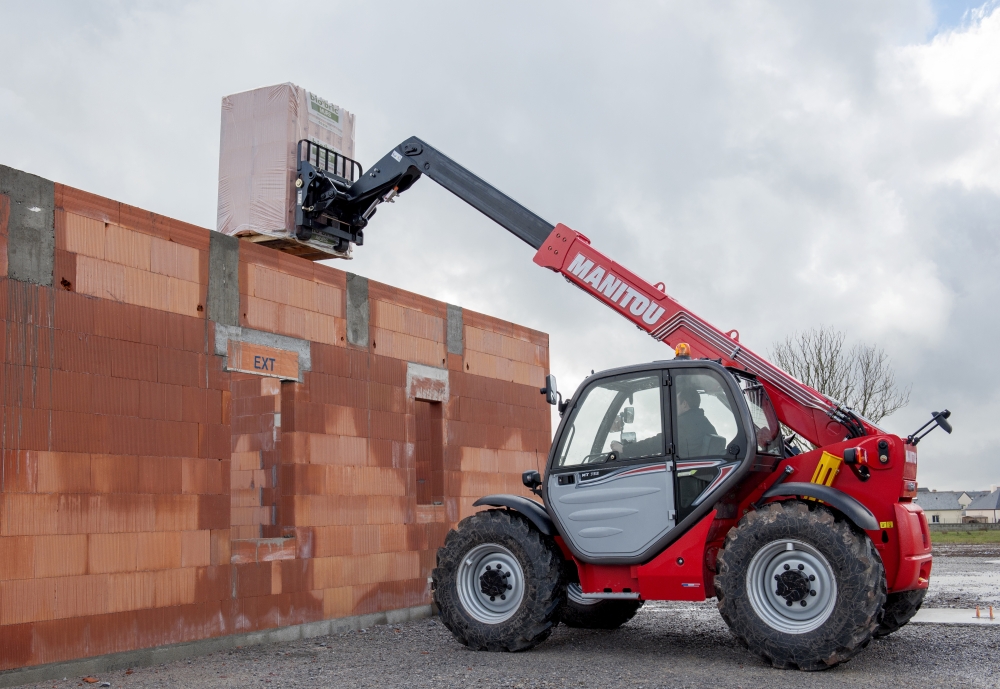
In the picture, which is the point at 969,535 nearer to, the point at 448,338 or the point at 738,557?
the point at 448,338

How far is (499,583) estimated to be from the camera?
893 cm

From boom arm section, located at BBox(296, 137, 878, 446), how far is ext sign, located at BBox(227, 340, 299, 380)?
1593 mm

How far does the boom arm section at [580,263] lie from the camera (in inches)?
346

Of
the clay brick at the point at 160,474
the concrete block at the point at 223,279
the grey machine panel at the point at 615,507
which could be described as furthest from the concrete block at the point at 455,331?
the clay brick at the point at 160,474

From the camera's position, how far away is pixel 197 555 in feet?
30.3

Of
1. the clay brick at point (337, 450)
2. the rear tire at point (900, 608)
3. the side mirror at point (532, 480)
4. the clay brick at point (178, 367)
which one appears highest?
the clay brick at point (178, 367)

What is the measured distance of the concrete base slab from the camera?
33.2 ft

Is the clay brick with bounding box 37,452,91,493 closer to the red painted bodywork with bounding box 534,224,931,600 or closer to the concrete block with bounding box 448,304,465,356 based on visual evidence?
the red painted bodywork with bounding box 534,224,931,600

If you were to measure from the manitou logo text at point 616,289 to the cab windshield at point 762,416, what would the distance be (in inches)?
45.6

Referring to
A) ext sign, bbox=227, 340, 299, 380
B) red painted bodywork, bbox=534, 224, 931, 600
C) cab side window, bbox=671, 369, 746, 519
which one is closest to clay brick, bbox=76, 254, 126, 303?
ext sign, bbox=227, 340, 299, 380

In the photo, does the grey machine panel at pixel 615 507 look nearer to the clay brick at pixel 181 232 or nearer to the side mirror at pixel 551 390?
the side mirror at pixel 551 390

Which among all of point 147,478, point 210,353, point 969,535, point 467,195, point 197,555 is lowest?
point 969,535

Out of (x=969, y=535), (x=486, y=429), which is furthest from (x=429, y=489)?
(x=969, y=535)

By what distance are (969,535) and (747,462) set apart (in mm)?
42273
